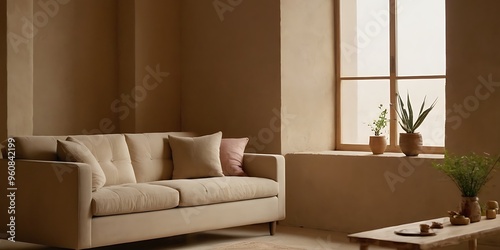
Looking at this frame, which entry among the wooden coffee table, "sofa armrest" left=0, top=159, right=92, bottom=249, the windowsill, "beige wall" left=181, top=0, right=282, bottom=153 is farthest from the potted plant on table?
"beige wall" left=181, top=0, right=282, bottom=153

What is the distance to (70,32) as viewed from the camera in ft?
24.1

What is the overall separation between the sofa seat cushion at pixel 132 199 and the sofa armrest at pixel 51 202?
0.10m

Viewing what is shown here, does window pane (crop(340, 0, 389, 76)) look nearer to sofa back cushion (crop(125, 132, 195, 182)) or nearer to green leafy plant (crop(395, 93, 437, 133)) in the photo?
green leafy plant (crop(395, 93, 437, 133))

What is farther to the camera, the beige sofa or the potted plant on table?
the beige sofa

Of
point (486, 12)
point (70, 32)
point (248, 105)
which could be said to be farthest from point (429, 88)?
point (70, 32)

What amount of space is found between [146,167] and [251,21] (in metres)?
1.86

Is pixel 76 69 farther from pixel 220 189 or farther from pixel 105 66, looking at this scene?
pixel 220 189

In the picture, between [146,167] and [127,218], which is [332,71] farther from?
[127,218]

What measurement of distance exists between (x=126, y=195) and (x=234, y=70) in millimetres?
2402

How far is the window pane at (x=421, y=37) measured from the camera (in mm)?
6742

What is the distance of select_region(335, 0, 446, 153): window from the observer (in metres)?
6.77

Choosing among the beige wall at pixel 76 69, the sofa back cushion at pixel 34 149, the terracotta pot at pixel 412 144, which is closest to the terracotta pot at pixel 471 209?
the terracotta pot at pixel 412 144

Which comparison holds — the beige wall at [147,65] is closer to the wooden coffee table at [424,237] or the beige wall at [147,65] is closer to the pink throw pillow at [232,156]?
the pink throw pillow at [232,156]

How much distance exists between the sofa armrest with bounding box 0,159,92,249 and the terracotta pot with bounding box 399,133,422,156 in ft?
8.84
